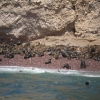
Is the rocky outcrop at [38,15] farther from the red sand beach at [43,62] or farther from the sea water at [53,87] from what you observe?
the sea water at [53,87]

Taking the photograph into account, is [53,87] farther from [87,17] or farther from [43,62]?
[87,17]

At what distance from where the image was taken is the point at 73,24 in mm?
22141

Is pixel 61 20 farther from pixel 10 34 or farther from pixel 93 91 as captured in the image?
pixel 93 91

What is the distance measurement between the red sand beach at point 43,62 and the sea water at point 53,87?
144 centimetres

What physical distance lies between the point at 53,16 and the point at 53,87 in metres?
11.3

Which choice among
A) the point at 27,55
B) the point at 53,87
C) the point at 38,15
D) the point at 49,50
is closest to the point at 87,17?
the point at 38,15

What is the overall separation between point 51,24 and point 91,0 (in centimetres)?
379

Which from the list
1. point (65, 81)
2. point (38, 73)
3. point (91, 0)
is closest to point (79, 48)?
point (91, 0)

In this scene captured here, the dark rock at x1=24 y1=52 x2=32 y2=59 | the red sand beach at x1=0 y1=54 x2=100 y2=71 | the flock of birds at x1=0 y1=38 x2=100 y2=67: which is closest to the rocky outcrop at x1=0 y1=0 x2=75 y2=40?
the flock of birds at x1=0 y1=38 x2=100 y2=67

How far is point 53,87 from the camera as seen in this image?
11430 millimetres

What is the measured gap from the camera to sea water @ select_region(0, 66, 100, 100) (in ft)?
31.4

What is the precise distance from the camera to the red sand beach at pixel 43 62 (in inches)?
684

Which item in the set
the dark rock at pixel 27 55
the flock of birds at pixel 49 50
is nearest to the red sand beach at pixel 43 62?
the dark rock at pixel 27 55

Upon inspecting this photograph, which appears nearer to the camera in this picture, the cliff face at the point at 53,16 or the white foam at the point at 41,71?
the white foam at the point at 41,71
